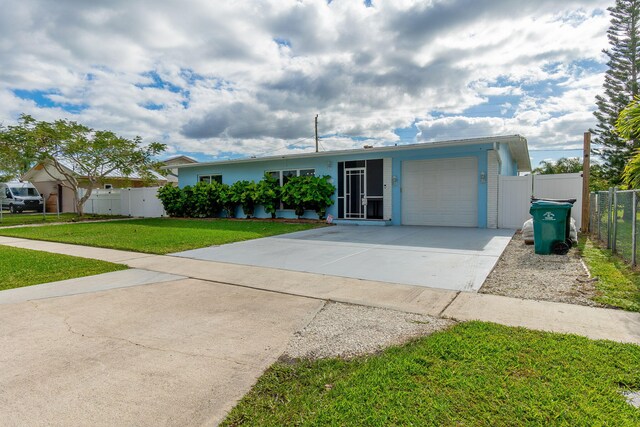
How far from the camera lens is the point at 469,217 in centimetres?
1315

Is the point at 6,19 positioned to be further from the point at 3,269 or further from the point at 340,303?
the point at 340,303

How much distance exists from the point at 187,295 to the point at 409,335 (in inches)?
122

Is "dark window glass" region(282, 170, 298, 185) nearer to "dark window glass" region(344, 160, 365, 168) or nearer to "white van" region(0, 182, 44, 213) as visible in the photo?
"dark window glass" region(344, 160, 365, 168)

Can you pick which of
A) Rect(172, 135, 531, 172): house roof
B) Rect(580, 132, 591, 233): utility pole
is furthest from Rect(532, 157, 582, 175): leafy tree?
Rect(580, 132, 591, 233): utility pole

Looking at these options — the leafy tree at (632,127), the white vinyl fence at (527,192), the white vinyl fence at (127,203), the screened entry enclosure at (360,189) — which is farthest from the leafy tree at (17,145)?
the leafy tree at (632,127)

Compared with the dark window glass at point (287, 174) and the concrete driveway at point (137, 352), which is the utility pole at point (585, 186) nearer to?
the concrete driveway at point (137, 352)

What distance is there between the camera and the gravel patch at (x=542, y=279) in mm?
4652

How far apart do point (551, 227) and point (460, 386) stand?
636 cm

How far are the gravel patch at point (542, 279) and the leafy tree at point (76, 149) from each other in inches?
779

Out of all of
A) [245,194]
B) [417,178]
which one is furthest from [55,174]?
[417,178]

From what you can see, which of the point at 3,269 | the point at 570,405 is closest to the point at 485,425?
the point at 570,405

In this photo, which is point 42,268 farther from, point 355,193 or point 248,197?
point 355,193

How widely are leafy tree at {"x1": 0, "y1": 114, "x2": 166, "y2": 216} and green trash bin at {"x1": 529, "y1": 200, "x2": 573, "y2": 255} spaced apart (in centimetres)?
1963

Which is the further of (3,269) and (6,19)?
(6,19)
